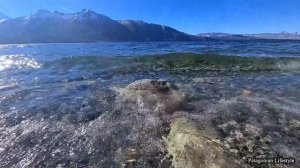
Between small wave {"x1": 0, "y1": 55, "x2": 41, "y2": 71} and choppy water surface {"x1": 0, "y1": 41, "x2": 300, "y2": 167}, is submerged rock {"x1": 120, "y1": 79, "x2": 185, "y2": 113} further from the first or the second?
small wave {"x1": 0, "y1": 55, "x2": 41, "y2": 71}

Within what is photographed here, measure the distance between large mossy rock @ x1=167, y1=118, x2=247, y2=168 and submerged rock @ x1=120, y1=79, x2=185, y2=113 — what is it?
1940 mm

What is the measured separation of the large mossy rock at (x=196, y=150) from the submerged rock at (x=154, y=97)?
194 cm

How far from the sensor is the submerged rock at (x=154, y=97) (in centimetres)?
821

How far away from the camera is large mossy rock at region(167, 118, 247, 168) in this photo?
462 centimetres

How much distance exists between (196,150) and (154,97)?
4.26 metres

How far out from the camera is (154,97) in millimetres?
9188

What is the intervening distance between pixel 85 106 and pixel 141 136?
327cm

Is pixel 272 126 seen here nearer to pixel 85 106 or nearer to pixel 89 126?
pixel 89 126

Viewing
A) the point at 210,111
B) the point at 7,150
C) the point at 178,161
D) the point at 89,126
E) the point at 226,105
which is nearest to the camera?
the point at 178,161

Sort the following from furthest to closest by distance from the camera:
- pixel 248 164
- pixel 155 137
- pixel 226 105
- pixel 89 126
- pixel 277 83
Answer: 1. pixel 277 83
2. pixel 226 105
3. pixel 89 126
4. pixel 155 137
5. pixel 248 164

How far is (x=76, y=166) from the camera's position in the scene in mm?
4965

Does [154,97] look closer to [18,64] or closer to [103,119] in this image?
[103,119]

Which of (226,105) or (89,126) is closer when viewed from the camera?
(89,126)

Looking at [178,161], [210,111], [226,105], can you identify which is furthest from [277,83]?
[178,161]
